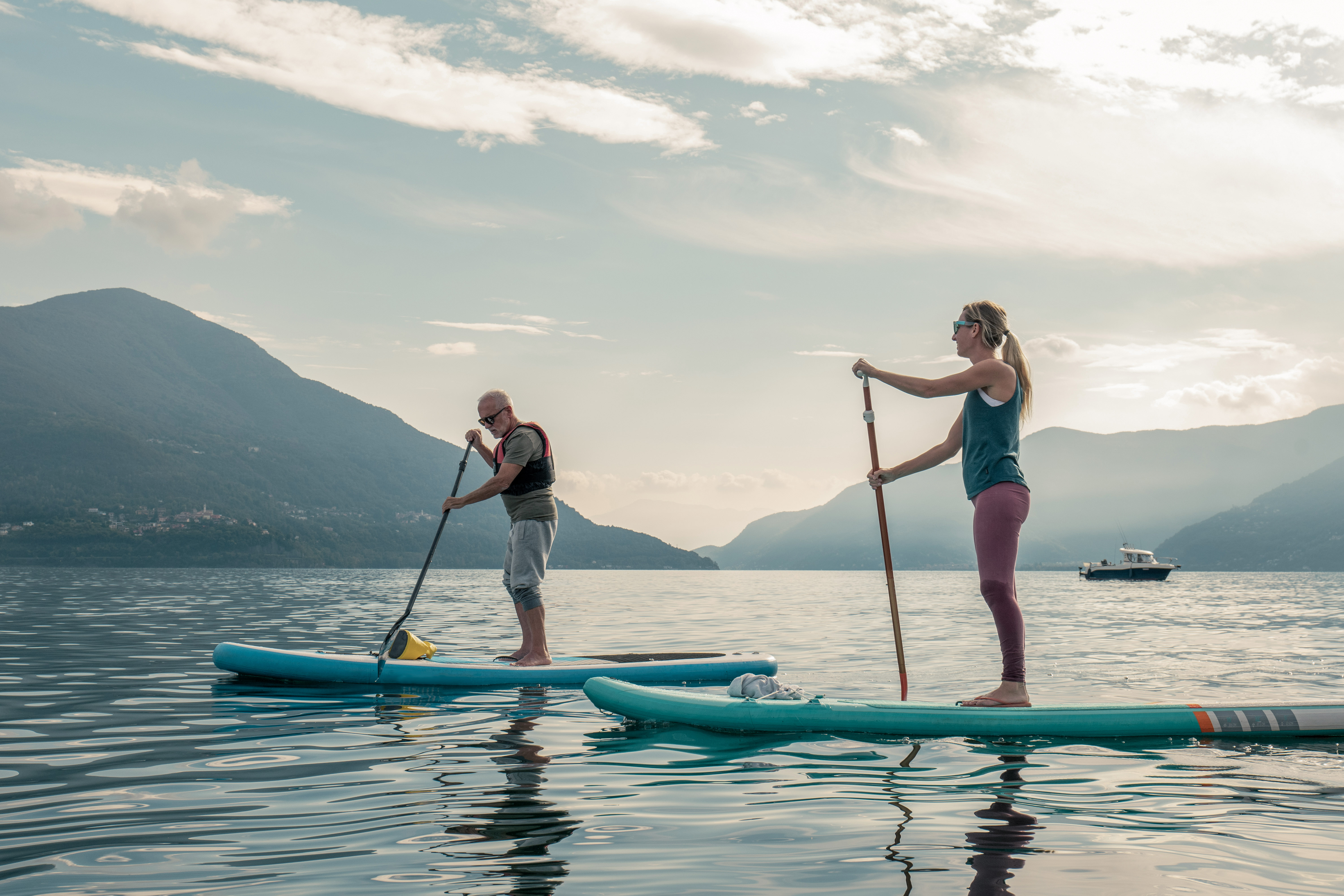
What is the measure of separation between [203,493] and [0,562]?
87.9 m

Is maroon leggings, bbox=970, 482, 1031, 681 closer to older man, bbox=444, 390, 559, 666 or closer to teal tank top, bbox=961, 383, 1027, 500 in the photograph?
teal tank top, bbox=961, 383, 1027, 500

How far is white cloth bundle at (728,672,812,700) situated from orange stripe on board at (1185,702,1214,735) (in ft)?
9.46

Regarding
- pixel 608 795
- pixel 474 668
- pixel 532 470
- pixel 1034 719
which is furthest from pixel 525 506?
pixel 1034 719

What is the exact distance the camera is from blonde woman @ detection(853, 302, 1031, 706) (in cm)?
662

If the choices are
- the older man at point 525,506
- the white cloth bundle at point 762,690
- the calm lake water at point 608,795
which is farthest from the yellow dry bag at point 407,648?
the white cloth bundle at point 762,690

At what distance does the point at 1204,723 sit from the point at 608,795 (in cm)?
462

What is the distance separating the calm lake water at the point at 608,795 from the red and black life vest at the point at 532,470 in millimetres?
2256

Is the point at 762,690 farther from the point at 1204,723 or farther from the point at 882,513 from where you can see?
the point at 1204,723

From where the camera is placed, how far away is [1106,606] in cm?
4184

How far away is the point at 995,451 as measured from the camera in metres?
6.68

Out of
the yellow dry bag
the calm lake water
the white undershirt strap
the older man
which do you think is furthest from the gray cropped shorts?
the white undershirt strap

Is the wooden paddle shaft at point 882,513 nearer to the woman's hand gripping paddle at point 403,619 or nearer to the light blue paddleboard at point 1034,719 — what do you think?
the light blue paddleboard at point 1034,719

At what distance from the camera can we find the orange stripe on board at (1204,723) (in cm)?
664

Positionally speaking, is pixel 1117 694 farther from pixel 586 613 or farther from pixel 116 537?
pixel 116 537
